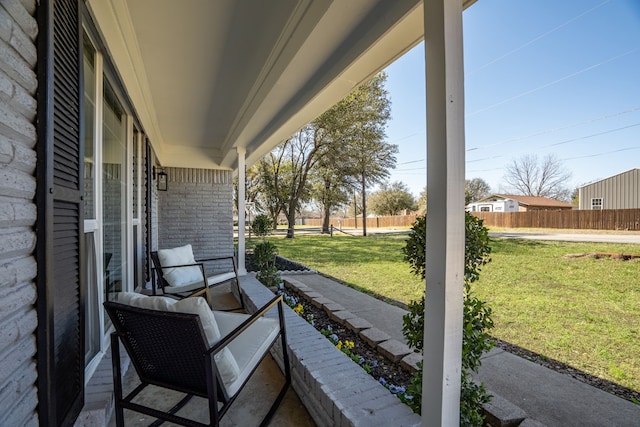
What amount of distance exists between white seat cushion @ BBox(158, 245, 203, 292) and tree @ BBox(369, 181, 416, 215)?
21699 mm

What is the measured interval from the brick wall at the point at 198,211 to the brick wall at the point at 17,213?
5129 mm

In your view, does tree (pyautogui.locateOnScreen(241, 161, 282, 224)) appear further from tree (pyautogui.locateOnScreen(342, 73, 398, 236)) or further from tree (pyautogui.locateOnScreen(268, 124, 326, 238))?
tree (pyautogui.locateOnScreen(342, 73, 398, 236))

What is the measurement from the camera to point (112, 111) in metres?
2.35

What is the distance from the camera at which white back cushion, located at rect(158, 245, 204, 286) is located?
3299 millimetres

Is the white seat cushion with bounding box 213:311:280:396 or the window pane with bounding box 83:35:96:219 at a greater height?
the window pane with bounding box 83:35:96:219

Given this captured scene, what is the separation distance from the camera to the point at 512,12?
8.30 ft


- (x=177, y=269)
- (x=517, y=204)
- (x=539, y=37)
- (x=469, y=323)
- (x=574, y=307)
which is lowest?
(x=574, y=307)

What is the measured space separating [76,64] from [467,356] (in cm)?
205

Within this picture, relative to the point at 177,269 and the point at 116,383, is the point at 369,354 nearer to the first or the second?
the point at 116,383

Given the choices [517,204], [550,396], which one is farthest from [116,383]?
[517,204]

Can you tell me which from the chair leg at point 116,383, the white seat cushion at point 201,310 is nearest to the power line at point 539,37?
the white seat cushion at point 201,310

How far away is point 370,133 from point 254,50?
1090cm

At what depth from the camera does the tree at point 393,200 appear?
963 inches

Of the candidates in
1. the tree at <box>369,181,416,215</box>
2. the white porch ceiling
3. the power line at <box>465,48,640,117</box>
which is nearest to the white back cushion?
the white porch ceiling
